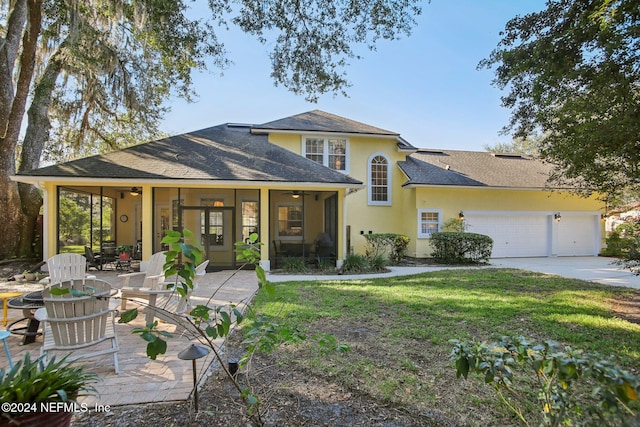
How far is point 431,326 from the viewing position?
202 inches

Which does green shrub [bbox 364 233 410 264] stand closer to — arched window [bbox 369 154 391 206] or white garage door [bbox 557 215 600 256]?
arched window [bbox 369 154 391 206]

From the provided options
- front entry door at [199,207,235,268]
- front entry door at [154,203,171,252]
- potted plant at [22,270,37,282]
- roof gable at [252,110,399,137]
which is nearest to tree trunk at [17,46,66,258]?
potted plant at [22,270,37,282]

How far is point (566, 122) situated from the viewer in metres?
6.26

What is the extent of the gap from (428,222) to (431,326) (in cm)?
1053

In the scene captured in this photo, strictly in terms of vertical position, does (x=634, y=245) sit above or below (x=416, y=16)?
below

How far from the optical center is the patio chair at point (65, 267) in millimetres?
6098

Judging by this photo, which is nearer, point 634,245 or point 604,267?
point 634,245

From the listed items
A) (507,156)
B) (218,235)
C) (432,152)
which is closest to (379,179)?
(432,152)

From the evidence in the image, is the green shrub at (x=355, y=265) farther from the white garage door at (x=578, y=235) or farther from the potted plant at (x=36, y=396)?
the white garage door at (x=578, y=235)

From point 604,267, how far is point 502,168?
7.03 m

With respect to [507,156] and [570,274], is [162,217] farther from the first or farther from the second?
[507,156]

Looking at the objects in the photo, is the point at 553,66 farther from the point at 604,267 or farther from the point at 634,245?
the point at 604,267

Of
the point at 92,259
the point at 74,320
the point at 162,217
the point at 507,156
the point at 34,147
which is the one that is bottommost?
the point at 92,259

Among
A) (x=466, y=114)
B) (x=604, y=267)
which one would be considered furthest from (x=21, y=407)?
(x=466, y=114)
